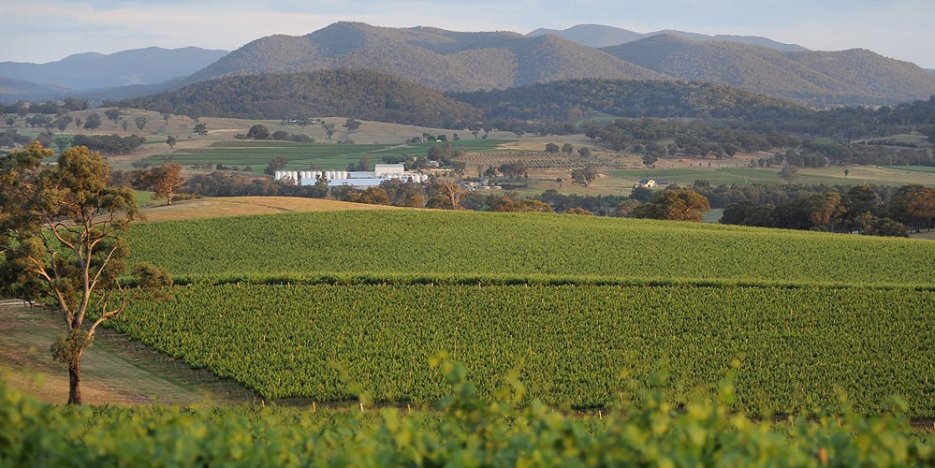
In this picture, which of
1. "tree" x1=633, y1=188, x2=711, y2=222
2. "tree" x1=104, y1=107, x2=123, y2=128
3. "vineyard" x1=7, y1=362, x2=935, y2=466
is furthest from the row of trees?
"tree" x1=104, y1=107, x2=123, y2=128

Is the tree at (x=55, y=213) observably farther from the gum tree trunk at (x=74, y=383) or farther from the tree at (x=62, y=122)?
the tree at (x=62, y=122)

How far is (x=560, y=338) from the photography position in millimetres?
29016

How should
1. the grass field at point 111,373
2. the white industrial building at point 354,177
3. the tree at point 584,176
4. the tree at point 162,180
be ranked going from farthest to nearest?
the tree at point 584,176, the white industrial building at point 354,177, the tree at point 162,180, the grass field at point 111,373

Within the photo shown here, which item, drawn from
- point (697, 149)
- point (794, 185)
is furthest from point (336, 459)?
point (697, 149)

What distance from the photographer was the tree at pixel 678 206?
72.6m

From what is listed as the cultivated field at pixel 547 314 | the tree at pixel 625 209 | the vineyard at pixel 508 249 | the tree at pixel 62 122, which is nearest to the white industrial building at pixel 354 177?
the tree at pixel 625 209

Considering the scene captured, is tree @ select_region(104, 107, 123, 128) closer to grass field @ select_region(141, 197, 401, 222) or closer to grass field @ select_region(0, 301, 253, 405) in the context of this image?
grass field @ select_region(141, 197, 401, 222)

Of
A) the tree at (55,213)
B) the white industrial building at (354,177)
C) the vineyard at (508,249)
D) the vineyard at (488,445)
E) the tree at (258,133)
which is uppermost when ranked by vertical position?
the vineyard at (488,445)

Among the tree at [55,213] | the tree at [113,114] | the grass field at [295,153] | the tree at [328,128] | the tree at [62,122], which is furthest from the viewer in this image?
the tree at [328,128]

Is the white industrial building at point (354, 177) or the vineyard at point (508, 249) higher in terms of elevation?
the vineyard at point (508, 249)

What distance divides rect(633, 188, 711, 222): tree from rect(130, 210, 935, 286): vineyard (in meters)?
17.9

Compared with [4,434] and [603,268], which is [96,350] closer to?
[603,268]

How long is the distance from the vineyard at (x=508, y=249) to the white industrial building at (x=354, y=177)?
176 ft

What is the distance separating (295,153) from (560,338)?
112 metres
